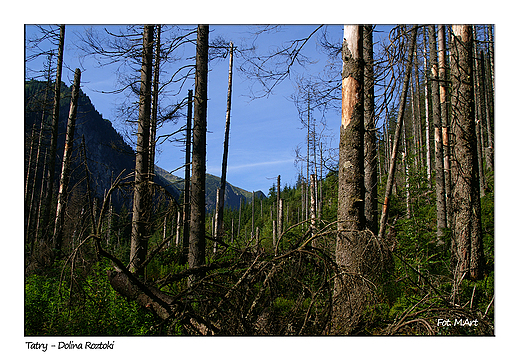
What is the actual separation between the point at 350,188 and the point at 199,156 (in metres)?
3.08

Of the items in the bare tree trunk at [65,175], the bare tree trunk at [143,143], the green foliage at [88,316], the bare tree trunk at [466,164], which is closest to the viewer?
the green foliage at [88,316]

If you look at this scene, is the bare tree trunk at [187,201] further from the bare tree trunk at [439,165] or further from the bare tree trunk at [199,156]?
the bare tree trunk at [439,165]

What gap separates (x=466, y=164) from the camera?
5.22 m

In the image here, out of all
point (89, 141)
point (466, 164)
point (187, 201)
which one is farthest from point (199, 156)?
point (89, 141)

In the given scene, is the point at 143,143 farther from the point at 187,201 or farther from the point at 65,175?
the point at 187,201

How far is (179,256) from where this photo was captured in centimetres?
977

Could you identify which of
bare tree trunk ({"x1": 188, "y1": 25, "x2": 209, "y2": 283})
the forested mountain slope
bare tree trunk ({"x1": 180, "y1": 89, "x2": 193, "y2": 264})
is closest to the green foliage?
the forested mountain slope

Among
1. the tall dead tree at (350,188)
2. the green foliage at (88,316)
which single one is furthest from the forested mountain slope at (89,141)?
the tall dead tree at (350,188)

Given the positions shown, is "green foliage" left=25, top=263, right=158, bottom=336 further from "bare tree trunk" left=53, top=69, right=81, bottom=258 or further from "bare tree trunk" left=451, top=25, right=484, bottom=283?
"bare tree trunk" left=451, top=25, right=484, bottom=283

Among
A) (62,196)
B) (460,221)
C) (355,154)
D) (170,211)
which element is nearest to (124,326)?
(170,211)

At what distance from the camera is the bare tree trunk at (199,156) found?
533 cm

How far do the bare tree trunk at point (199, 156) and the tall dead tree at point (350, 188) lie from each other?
110 inches

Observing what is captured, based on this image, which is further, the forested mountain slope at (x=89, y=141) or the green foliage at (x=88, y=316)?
the forested mountain slope at (x=89, y=141)
